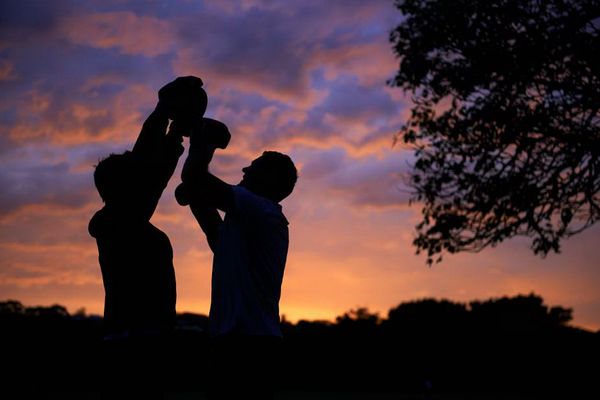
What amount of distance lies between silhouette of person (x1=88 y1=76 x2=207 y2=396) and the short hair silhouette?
0.50 m

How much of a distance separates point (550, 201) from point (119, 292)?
1283 cm

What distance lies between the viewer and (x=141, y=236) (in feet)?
12.3

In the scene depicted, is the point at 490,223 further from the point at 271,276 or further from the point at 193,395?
the point at 271,276

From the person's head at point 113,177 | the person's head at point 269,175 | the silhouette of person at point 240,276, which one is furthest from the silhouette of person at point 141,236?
the person's head at point 269,175

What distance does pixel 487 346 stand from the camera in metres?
21.4

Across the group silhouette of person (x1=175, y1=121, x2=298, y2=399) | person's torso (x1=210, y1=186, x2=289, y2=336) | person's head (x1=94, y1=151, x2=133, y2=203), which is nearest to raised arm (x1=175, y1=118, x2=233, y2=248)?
silhouette of person (x1=175, y1=121, x2=298, y2=399)

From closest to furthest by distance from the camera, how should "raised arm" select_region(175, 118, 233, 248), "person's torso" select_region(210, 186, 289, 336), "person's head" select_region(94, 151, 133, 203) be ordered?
"raised arm" select_region(175, 118, 233, 248) → "person's torso" select_region(210, 186, 289, 336) → "person's head" select_region(94, 151, 133, 203)

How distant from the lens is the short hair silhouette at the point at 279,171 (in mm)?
4094

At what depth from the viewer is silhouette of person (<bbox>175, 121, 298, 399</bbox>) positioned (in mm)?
3477

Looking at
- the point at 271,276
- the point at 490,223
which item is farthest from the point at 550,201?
the point at 271,276

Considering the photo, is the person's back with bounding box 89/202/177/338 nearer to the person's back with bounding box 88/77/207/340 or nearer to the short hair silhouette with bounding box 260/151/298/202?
the person's back with bounding box 88/77/207/340

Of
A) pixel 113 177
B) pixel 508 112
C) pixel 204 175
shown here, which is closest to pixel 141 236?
pixel 113 177

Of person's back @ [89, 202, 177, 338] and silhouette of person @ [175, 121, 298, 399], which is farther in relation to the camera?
person's back @ [89, 202, 177, 338]

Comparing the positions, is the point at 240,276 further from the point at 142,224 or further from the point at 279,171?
the point at 279,171
